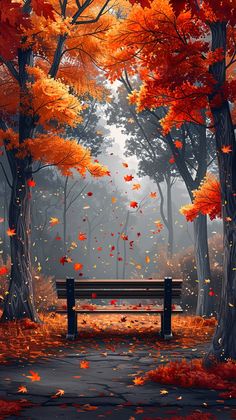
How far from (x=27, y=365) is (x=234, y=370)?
2903 millimetres

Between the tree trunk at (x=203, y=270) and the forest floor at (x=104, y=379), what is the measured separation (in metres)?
6.14

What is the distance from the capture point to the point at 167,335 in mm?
11469

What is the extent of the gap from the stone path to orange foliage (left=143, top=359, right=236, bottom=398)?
0.20m

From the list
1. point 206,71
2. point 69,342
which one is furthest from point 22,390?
point 206,71

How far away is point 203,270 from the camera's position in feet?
61.8

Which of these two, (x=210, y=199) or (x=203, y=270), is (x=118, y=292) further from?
(x=203, y=270)

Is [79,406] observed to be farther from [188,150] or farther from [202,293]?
[188,150]

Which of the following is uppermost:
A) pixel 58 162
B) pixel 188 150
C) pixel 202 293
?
pixel 188 150

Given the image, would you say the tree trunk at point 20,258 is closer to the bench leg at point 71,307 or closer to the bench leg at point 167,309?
the bench leg at point 71,307

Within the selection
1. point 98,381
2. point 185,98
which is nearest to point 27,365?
point 98,381

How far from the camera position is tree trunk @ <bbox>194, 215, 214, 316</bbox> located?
1867 cm

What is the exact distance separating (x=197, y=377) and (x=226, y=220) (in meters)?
2.38

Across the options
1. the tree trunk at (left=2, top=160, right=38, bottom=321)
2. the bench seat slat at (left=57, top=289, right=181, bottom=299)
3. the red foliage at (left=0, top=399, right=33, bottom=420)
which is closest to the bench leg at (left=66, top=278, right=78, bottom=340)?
the bench seat slat at (left=57, top=289, right=181, bottom=299)

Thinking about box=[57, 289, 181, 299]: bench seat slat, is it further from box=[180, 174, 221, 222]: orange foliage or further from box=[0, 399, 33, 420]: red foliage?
box=[0, 399, 33, 420]: red foliage
